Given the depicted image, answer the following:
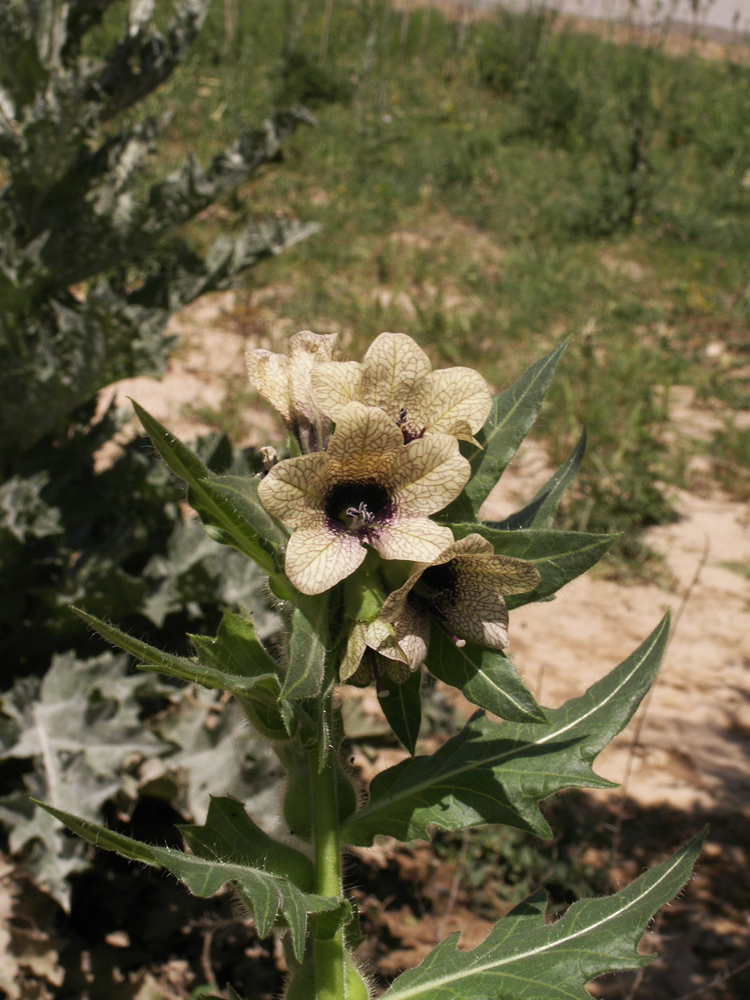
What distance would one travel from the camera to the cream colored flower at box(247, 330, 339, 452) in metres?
1.09

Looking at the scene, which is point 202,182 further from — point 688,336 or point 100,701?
point 688,336

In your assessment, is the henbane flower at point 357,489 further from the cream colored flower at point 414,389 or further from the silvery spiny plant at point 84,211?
the silvery spiny plant at point 84,211

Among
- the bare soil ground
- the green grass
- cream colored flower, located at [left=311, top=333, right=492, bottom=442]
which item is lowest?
the bare soil ground

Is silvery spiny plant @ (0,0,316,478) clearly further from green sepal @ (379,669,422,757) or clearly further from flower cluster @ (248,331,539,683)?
green sepal @ (379,669,422,757)

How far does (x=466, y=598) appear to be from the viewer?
1.03 meters

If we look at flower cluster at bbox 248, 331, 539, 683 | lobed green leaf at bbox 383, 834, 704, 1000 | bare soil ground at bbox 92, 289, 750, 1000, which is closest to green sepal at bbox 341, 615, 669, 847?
lobed green leaf at bbox 383, 834, 704, 1000

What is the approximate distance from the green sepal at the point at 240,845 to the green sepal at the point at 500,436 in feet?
1.73

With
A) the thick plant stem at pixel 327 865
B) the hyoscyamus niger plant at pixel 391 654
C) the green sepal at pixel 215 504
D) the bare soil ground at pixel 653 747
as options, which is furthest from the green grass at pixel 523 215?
the green sepal at pixel 215 504

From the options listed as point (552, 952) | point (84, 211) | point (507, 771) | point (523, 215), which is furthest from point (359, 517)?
point (523, 215)

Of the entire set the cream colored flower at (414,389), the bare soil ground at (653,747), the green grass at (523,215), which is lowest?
the bare soil ground at (653,747)

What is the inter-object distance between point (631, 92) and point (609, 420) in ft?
25.4

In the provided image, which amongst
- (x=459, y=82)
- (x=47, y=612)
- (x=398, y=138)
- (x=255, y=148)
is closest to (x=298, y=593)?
(x=47, y=612)

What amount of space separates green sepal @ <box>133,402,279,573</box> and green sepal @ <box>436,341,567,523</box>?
0.24 metres

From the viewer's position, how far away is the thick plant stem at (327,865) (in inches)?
45.0
